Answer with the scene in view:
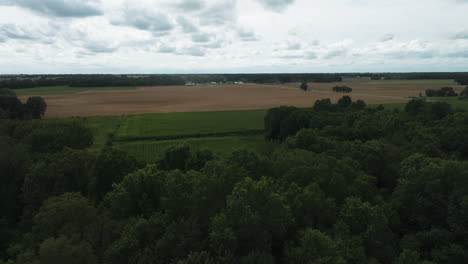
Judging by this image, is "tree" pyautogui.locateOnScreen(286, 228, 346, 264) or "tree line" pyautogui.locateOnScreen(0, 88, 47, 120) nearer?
"tree" pyautogui.locateOnScreen(286, 228, 346, 264)

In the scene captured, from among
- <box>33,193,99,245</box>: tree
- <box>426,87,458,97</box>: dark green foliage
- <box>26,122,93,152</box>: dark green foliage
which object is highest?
<box>426,87,458,97</box>: dark green foliage

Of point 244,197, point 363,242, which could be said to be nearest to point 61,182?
point 244,197

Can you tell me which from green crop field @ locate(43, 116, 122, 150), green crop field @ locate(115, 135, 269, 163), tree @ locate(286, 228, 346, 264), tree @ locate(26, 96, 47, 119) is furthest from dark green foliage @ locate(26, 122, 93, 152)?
tree @ locate(26, 96, 47, 119)

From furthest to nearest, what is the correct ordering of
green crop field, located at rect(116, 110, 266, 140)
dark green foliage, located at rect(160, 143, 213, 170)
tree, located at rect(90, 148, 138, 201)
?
green crop field, located at rect(116, 110, 266, 140), dark green foliage, located at rect(160, 143, 213, 170), tree, located at rect(90, 148, 138, 201)

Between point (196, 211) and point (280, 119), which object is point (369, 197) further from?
point (280, 119)

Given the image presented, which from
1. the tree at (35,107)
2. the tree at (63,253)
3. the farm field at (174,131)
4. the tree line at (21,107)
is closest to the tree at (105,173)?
the tree at (63,253)

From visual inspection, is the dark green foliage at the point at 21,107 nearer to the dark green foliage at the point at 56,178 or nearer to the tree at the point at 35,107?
the tree at the point at 35,107

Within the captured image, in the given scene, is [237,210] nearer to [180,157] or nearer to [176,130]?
[180,157]

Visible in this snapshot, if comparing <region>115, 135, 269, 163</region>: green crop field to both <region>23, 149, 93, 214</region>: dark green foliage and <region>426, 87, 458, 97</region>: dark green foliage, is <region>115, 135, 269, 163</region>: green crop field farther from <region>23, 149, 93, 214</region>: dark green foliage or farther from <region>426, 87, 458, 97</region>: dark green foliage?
<region>426, 87, 458, 97</region>: dark green foliage
